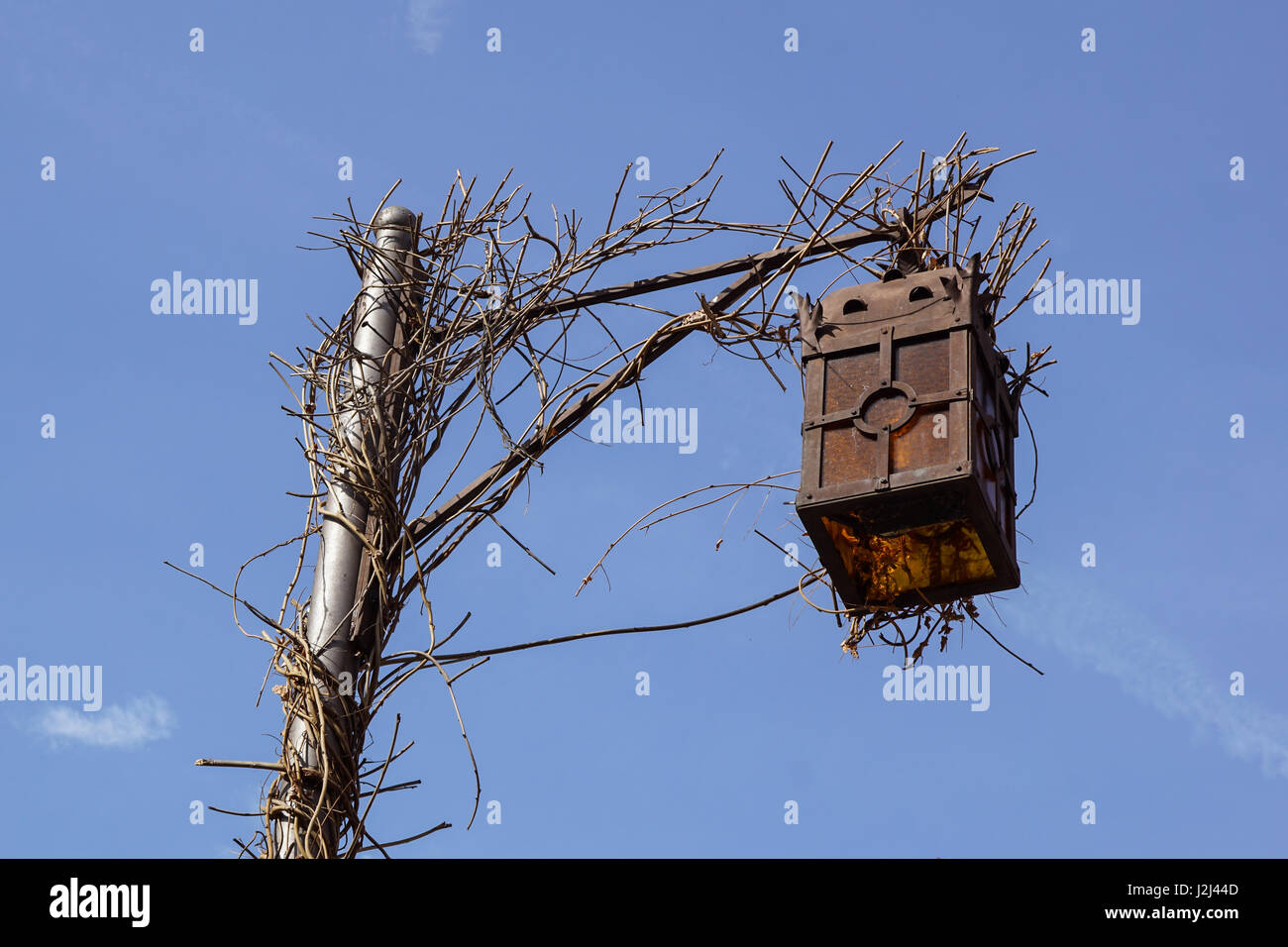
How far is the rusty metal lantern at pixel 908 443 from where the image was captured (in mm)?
3334

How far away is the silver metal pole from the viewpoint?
135 inches

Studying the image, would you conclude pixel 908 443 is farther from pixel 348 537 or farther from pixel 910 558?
pixel 348 537

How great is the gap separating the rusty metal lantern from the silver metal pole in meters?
0.99

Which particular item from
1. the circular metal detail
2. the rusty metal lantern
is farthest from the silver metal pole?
the circular metal detail

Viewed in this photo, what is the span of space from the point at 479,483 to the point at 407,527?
23 cm

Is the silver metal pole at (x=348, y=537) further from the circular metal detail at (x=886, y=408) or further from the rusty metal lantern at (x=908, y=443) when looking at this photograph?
the circular metal detail at (x=886, y=408)

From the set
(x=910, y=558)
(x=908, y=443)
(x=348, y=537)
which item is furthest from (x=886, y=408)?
(x=348, y=537)

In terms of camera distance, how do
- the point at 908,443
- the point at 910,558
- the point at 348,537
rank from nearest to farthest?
the point at 908,443
the point at 910,558
the point at 348,537

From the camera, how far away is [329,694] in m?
3.49

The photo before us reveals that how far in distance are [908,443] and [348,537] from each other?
4.10ft

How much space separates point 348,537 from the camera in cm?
368

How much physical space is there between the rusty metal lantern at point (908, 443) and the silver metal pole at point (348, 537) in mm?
991

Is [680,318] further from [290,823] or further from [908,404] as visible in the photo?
[290,823]

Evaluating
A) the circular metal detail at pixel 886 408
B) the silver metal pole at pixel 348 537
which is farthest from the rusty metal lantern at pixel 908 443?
the silver metal pole at pixel 348 537
